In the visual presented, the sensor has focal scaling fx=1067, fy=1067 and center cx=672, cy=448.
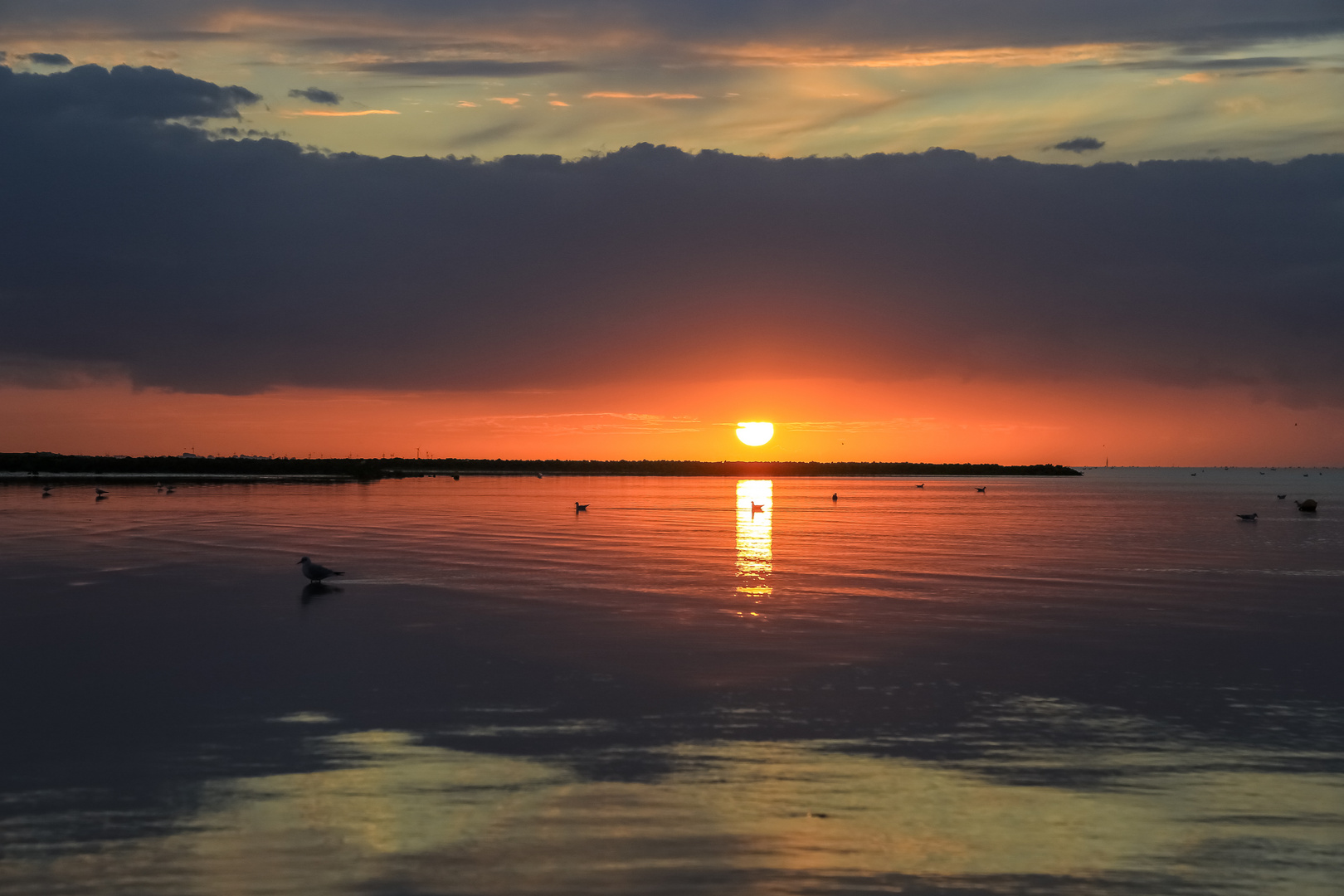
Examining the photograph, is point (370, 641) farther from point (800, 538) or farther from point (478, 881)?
point (800, 538)

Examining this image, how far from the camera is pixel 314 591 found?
1085 inches

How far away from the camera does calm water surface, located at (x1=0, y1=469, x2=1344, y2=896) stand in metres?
9.61

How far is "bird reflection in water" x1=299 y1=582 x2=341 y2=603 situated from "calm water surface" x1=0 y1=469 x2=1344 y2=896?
157 millimetres

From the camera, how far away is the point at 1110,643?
20.3 m

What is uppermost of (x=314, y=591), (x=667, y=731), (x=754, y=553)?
(x=754, y=553)

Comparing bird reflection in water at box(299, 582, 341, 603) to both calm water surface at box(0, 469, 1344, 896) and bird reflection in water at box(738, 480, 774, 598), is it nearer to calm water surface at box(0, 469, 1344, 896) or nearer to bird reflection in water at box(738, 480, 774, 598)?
calm water surface at box(0, 469, 1344, 896)

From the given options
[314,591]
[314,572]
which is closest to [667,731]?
[314,591]

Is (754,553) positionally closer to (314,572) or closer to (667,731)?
(314,572)

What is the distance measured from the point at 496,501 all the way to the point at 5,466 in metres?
110

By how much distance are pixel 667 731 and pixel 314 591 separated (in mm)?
16400

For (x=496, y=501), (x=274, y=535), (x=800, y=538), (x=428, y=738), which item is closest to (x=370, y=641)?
(x=428, y=738)

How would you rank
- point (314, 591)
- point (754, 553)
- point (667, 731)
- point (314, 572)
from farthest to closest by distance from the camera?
point (754, 553), point (314, 572), point (314, 591), point (667, 731)

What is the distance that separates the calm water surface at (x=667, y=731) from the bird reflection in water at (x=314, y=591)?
0.51ft

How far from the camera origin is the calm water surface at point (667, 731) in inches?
378
